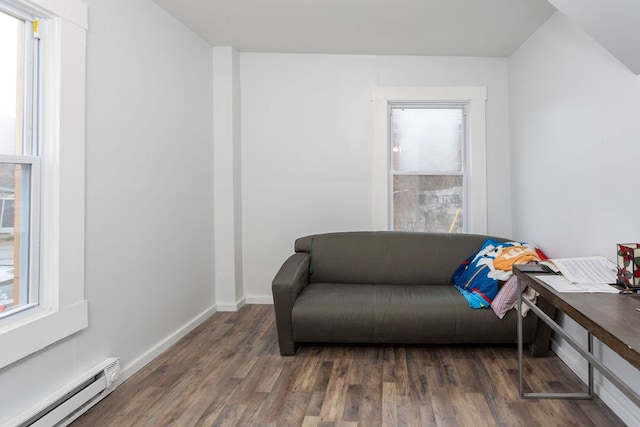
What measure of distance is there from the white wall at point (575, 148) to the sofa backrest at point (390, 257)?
669 millimetres

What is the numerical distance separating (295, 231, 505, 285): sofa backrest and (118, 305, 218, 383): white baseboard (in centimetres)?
105

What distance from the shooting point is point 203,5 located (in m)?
2.75

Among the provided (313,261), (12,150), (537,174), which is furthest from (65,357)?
(537,174)

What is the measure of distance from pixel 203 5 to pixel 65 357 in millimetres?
2505

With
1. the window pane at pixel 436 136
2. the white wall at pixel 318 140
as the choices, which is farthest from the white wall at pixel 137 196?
the window pane at pixel 436 136

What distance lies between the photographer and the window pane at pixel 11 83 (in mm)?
1674

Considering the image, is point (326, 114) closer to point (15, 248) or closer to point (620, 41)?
point (620, 41)

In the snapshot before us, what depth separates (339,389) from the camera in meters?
2.16

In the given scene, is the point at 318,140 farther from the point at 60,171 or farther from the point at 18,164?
the point at 18,164

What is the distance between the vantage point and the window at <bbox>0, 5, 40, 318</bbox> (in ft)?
5.52

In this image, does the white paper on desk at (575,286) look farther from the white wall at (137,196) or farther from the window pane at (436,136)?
the white wall at (137,196)

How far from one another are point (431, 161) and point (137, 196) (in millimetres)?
2754

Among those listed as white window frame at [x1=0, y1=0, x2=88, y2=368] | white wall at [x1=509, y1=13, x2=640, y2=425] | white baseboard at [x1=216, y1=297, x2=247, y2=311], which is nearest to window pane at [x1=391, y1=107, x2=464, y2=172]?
white wall at [x1=509, y1=13, x2=640, y2=425]

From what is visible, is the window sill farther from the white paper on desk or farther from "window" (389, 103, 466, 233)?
"window" (389, 103, 466, 233)
